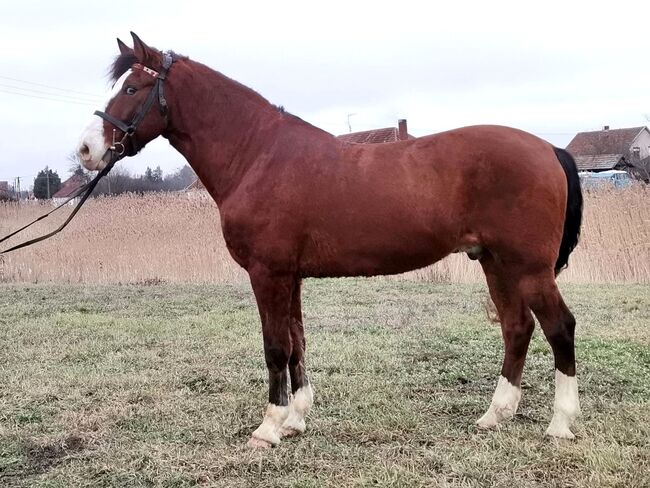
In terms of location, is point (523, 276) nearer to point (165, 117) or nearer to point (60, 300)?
point (165, 117)

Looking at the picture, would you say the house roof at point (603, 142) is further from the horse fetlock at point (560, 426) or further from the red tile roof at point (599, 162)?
the horse fetlock at point (560, 426)

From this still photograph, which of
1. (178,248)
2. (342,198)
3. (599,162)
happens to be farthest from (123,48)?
(599,162)

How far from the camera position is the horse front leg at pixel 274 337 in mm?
3135

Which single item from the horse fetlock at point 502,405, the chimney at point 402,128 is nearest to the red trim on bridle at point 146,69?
the horse fetlock at point 502,405

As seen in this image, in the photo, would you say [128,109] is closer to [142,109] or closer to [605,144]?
[142,109]

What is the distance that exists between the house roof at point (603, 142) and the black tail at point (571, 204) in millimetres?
40254

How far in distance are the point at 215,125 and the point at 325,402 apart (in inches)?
72.9

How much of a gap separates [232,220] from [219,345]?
8.36ft

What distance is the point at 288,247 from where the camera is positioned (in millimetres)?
3117

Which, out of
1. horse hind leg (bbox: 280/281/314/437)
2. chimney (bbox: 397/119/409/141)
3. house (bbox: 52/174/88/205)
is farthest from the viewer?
chimney (bbox: 397/119/409/141)

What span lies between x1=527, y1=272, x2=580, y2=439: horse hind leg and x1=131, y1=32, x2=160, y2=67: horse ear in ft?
7.68

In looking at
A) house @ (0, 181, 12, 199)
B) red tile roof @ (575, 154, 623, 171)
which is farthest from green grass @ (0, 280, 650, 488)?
red tile roof @ (575, 154, 623, 171)

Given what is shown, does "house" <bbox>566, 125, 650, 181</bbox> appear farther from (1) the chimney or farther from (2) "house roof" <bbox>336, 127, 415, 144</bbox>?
(1) the chimney

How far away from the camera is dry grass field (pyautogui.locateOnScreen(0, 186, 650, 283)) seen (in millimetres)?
9203
